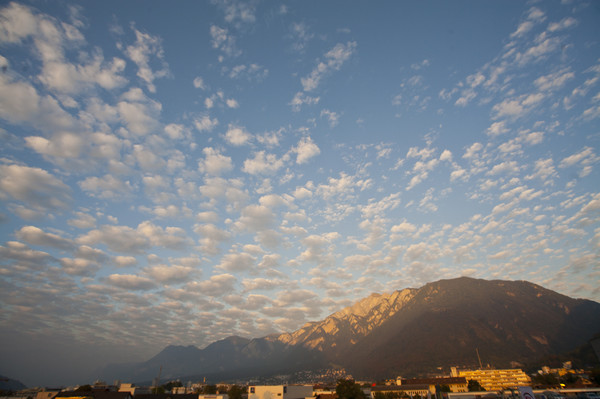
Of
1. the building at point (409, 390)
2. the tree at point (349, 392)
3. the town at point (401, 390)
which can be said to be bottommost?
the building at point (409, 390)

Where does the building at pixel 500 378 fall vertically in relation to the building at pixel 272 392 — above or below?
below

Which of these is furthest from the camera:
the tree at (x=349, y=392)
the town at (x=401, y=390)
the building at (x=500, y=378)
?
the building at (x=500, y=378)

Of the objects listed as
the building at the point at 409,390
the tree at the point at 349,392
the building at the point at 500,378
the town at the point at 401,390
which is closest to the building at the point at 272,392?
the town at the point at 401,390

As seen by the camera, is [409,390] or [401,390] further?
[401,390]

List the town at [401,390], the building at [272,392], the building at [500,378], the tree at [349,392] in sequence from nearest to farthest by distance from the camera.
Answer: the tree at [349,392], the town at [401,390], the building at [272,392], the building at [500,378]

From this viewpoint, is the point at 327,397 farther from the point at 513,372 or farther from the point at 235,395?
the point at 513,372

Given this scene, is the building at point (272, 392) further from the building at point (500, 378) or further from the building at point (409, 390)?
the building at point (500, 378)

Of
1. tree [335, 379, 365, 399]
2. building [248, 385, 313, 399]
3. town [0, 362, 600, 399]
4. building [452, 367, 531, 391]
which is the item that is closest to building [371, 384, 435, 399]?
town [0, 362, 600, 399]

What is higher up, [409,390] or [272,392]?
[272,392]

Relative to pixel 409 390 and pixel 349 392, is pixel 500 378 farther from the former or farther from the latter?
pixel 349 392

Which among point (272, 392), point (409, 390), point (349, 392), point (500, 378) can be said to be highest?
point (349, 392)

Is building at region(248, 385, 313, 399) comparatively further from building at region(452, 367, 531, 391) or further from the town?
building at region(452, 367, 531, 391)

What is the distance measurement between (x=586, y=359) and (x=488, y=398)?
8521 inches

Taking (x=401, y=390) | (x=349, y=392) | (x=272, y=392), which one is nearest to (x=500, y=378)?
(x=401, y=390)
